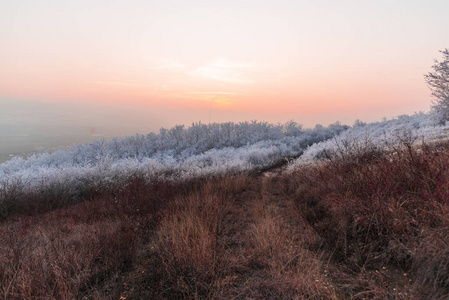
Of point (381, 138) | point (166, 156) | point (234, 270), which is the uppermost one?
point (381, 138)

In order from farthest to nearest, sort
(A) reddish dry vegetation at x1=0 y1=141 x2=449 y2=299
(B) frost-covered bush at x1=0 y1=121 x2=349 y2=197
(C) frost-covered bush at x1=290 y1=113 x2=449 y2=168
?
1. (B) frost-covered bush at x1=0 y1=121 x2=349 y2=197
2. (C) frost-covered bush at x1=290 y1=113 x2=449 y2=168
3. (A) reddish dry vegetation at x1=0 y1=141 x2=449 y2=299

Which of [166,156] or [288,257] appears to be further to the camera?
[166,156]

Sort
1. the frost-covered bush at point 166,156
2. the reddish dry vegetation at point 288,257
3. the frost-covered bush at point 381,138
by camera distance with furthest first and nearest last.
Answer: the frost-covered bush at point 166,156 → the frost-covered bush at point 381,138 → the reddish dry vegetation at point 288,257

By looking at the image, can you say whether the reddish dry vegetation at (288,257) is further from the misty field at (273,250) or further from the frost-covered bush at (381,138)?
the frost-covered bush at (381,138)

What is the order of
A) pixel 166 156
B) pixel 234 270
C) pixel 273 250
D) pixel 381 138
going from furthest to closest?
pixel 166 156, pixel 381 138, pixel 273 250, pixel 234 270

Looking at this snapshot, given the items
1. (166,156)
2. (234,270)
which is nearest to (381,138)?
(234,270)

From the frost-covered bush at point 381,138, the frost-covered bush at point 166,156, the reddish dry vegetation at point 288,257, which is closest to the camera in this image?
the reddish dry vegetation at point 288,257

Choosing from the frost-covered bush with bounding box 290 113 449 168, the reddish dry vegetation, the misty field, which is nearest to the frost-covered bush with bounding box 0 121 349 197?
the frost-covered bush with bounding box 290 113 449 168

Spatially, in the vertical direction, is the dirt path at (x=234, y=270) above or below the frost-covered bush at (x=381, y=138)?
below

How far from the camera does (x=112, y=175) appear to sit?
32.8 feet

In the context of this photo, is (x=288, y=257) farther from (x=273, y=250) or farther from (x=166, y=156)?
(x=166, y=156)

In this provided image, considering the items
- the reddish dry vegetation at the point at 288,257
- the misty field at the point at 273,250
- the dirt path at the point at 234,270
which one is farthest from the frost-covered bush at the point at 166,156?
the dirt path at the point at 234,270

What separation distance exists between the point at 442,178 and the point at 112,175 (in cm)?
1088

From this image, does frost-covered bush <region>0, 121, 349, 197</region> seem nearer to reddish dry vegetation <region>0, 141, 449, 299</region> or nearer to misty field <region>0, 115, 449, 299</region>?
misty field <region>0, 115, 449, 299</region>
